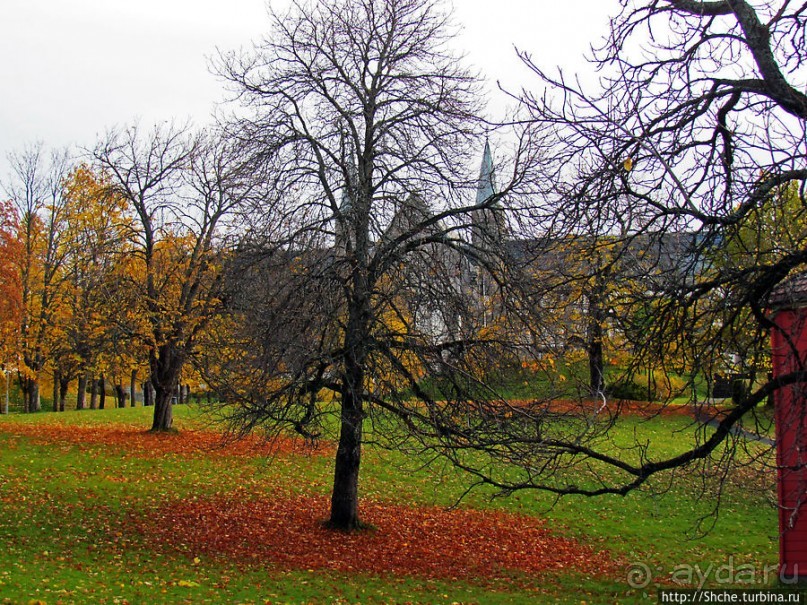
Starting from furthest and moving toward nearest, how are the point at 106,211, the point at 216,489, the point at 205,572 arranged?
1. the point at 106,211
2. the point at 216,489
3. the point at 205,572

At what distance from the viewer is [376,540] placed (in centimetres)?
1294

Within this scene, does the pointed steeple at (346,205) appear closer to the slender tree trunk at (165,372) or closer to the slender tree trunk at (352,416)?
the slender tree trunk at (352,416)

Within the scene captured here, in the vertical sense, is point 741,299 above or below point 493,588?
above

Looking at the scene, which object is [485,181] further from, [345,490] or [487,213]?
[345,490]

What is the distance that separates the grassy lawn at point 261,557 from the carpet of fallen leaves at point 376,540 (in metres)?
0.16

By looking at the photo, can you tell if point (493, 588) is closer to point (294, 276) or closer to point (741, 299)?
point (294, 276)

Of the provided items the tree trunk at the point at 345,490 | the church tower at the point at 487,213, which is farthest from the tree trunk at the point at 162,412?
the church tower at the point at 487,213

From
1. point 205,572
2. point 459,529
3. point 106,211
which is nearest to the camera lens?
point 205,572

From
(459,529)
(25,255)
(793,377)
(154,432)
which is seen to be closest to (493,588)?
(459,529)

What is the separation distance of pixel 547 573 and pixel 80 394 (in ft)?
104

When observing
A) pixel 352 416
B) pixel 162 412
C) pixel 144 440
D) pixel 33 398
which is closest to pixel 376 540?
pixel 352 416

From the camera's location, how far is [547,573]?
11750mm

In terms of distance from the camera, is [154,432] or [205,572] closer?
[205,572]

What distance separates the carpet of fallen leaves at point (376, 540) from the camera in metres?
11.5
